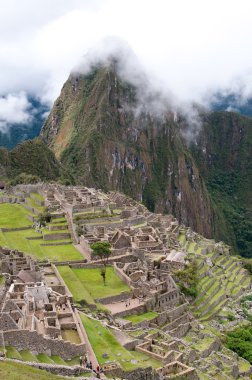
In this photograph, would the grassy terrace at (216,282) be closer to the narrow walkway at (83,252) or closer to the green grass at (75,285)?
the narrow walkway at (83,252)

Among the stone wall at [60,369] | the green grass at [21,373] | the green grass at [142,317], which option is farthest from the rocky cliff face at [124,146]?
the green grass at [21,373]

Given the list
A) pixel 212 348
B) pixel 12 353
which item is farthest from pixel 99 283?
pixel 12 353

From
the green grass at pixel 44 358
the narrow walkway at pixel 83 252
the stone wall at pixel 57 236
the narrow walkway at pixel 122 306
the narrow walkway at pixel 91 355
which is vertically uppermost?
the stone wall at pixel 57 236

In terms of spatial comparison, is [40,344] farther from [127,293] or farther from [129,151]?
[129,151]

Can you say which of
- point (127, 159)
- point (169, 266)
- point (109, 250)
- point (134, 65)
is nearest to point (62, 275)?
point (109, 250)

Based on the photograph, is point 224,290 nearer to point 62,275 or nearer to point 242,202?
point 62,275

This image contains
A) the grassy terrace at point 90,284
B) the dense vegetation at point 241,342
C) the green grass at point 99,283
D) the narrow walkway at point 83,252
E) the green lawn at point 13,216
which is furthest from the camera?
the green lawn at point 13,216

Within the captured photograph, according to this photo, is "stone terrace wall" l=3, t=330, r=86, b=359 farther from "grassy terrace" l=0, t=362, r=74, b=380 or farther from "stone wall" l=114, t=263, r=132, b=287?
"stone wall" l=114, t=263, r=132, b=287
